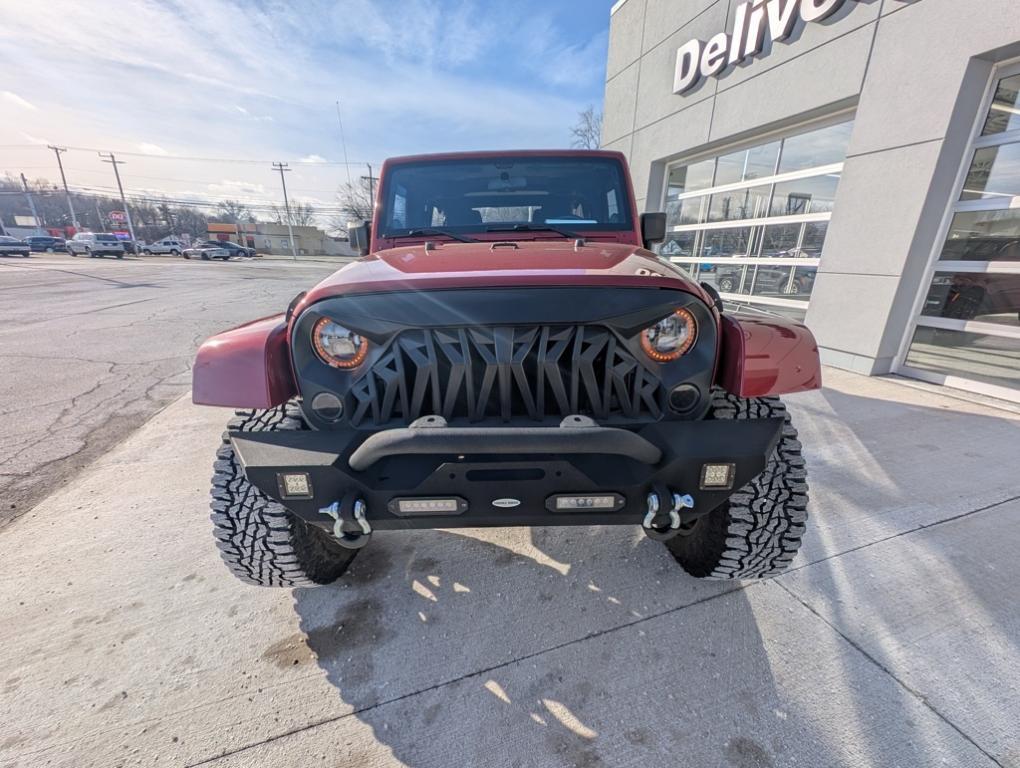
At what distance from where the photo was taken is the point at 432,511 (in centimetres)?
140

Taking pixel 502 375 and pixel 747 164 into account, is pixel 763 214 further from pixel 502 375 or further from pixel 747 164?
pixel 502 375

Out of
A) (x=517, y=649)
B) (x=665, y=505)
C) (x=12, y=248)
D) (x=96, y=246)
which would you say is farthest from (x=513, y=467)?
(x=12, y=248)

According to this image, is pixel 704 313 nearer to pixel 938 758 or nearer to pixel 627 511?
pixel 627 511

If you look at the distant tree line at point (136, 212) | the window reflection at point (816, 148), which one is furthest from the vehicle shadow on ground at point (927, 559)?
the distant tree line at point (136, 212)

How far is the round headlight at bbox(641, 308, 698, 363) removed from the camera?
1.47 meters

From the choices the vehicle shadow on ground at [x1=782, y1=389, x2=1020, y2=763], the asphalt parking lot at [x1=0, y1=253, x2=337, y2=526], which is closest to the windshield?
the vehicle shadow on ground at [x1=782, y1=389, x2=1020, y2=763]

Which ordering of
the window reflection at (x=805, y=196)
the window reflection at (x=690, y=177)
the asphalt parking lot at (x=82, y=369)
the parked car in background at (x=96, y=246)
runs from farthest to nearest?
1. the parked car in background at (x=96, y=246)
2. the window reflection at (x=690, y=177)
3. the window reflection at (x=805, y=196)
4. the asphalt parking lot at (x=82, y=369)

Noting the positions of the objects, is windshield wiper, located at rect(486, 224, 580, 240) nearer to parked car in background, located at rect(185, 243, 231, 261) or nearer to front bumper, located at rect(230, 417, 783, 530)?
front bumper, located at rect(230, 417, 783, 530)

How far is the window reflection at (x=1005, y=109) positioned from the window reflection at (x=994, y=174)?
0.55 feet

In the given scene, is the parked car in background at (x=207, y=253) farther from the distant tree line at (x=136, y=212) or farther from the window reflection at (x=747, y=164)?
the window reflection at (x=747, y=164)

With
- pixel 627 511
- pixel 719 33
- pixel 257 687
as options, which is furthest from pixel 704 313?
pixel 719 33

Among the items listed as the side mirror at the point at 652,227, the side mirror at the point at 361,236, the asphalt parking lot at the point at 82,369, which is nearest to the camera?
the side mirror at the point at 652,227

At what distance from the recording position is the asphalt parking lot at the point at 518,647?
1.39 metres

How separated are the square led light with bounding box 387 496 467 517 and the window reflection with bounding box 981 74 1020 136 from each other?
6.21 metres
